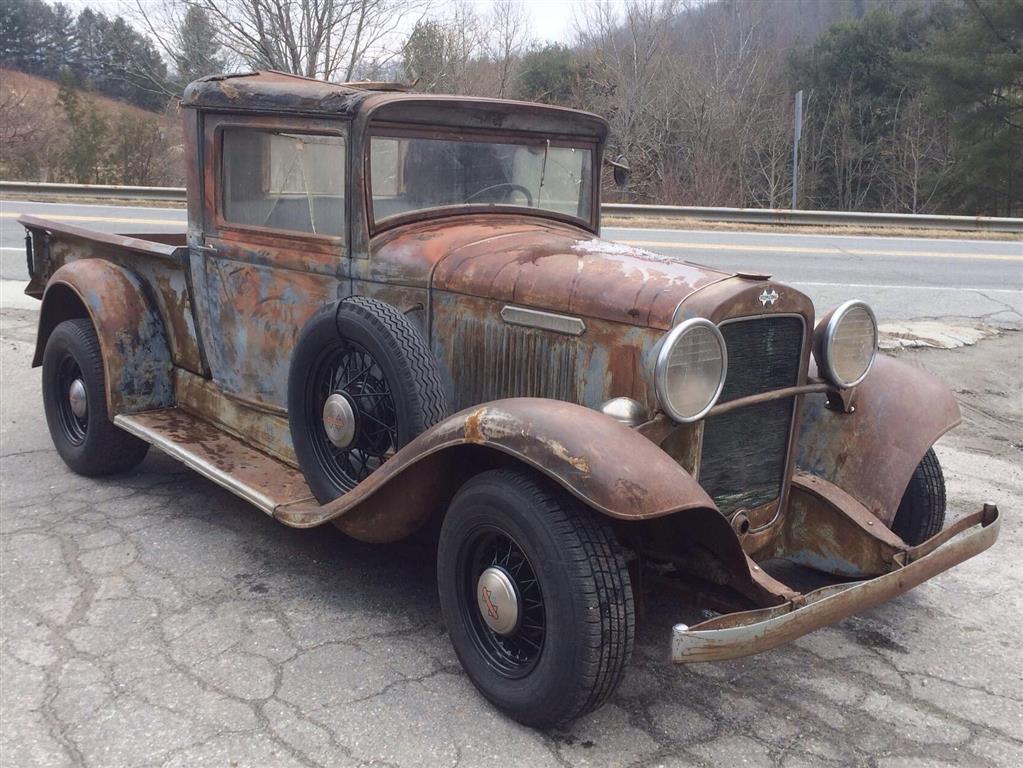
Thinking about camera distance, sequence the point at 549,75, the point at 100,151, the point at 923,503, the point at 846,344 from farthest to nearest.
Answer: the point at 549,75 < the point at 100,151 < the point at 923,503 < the point at 846,344

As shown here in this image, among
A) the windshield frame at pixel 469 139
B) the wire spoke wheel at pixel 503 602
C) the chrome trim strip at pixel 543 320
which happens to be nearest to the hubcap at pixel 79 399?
the windshield frame at pixel 469 139

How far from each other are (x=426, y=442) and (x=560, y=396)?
20.0 inches

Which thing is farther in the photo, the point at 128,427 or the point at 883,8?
the point at 883,8

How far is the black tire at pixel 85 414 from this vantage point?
420 cm

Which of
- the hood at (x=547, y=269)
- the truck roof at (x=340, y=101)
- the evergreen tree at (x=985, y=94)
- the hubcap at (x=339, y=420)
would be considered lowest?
the hubcap at (x=339, y=420)

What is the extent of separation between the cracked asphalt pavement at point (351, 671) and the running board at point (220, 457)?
30 cm

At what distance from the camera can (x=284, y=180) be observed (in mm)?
3707

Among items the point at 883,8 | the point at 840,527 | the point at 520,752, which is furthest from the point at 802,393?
the point at 883,8

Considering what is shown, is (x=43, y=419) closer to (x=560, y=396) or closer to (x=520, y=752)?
(x=560, y=396)

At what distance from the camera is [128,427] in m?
4.03

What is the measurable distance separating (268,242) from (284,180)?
25 centimetres

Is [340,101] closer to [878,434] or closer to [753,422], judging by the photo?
[753,422]

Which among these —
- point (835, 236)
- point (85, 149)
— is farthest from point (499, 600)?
point (85, 149)

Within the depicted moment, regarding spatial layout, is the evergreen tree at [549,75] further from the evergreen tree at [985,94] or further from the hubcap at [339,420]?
the hubcap at [339,420]
